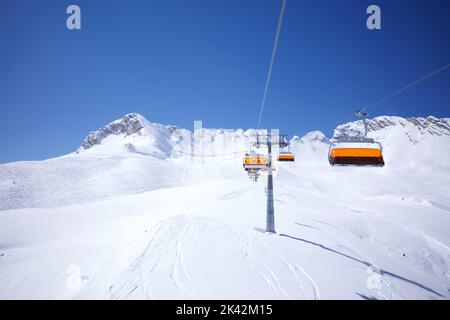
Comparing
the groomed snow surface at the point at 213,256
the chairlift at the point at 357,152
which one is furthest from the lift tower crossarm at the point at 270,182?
the chairlift at the point at 357,152

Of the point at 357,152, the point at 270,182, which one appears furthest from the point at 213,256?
the point at 357,152

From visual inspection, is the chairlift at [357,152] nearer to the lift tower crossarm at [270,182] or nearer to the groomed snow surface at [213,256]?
the lift tower crossarm at [270,182]

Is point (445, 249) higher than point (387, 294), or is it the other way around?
point (387, 294)

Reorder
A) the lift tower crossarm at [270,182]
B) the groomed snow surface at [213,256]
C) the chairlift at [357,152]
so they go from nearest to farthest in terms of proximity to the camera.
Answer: the groomed snow surface at [213,256] → the chairlift at [357,152] → the lift tower crossarm at [270,182]

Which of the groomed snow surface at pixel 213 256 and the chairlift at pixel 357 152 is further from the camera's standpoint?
the chairlift at pixel 357 152

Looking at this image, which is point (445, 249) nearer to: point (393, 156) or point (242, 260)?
point (242, 260)

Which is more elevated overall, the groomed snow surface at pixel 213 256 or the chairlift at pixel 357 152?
the chairlift at pixel 357 152

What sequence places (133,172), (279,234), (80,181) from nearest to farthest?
(279,234) < (80,181) < (133,172)

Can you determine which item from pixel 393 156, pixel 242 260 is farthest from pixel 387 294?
pixel 393 156

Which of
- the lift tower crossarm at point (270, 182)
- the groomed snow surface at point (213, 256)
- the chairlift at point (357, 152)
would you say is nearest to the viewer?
the groomed snow surface at point (213, 256)

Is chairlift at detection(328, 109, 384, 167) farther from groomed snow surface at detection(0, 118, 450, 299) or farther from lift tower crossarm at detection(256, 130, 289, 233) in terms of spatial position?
groomed snow surface at detection(0, 118, 450, 299)

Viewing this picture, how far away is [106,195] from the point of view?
49.4 meters

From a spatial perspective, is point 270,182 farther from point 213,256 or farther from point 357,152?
point 213,256
